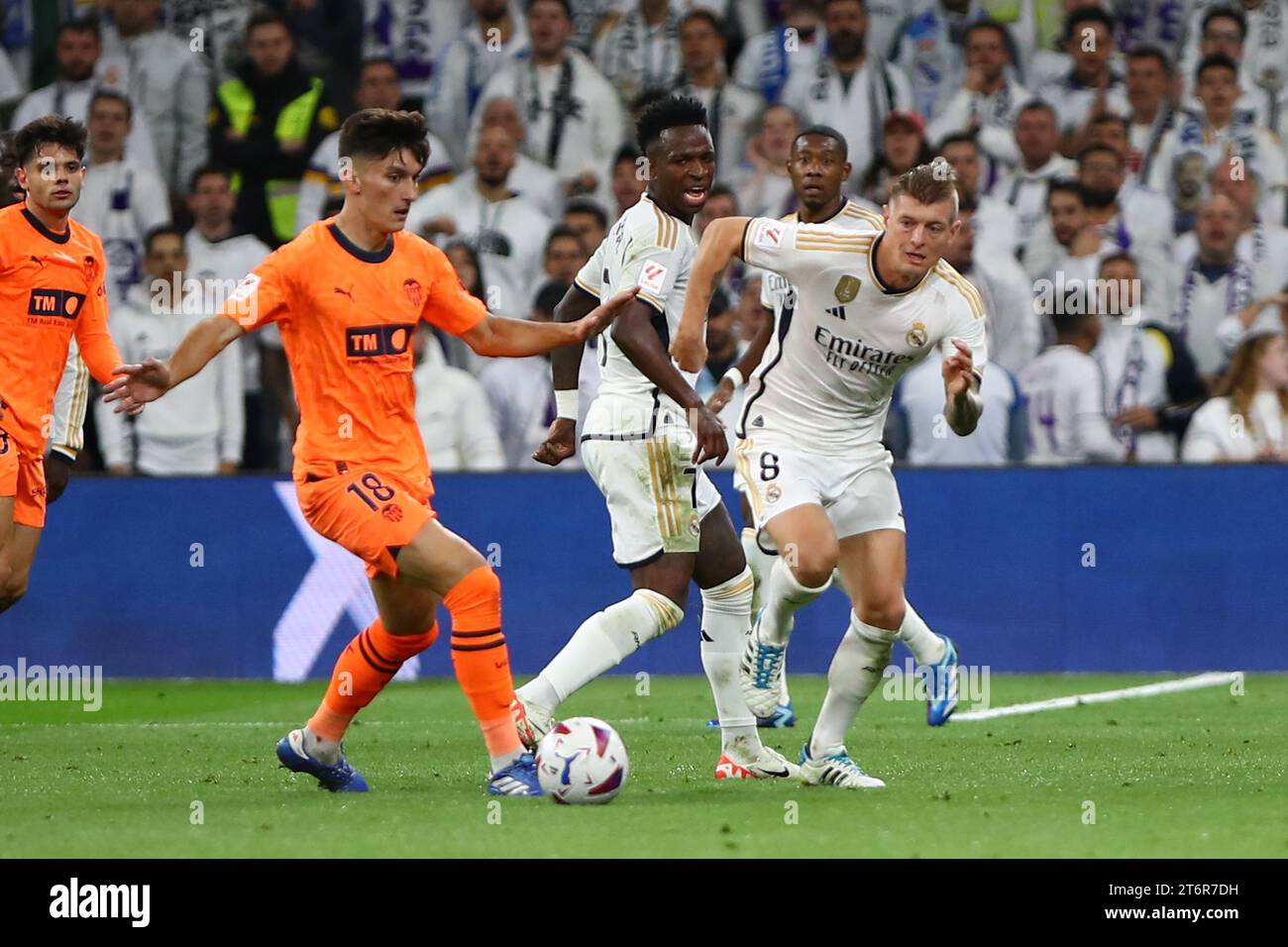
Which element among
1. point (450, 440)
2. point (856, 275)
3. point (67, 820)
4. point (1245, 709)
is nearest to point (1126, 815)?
point (856, 275)

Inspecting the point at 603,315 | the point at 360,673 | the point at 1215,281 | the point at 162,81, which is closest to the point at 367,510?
the point at 360,673

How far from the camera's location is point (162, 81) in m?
15.1

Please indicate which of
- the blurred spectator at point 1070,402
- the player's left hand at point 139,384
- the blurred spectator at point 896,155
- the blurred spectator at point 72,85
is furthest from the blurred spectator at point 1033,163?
Result: the player's left hand at point 139,384

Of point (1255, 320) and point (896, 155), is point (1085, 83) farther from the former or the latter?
point (1255, 320)

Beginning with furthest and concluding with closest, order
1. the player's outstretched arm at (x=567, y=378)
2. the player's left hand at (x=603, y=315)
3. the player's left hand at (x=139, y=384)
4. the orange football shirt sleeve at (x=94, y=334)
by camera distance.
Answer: the orange football shirt sleeve at (x=94, y=334)
the player's outstretched arm at (x=567, y=378)
the player's left hand at (x=603, y=315)
the player's left hand at (x=139, y=384)

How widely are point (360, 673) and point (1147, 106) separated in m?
9.28

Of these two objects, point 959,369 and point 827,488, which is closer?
point 959,369

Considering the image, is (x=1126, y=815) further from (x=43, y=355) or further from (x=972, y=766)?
(x=43, y=355)

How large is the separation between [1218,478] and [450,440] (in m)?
4.79

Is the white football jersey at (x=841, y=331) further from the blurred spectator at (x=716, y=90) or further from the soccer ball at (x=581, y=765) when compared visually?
the blurred spectator at (x=716, y=90)

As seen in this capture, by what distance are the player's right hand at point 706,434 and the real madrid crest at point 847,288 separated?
749 millimetres

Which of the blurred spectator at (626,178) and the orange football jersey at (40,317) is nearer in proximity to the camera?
the orange football jersey at (40,317)

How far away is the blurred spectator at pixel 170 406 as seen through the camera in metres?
13.6

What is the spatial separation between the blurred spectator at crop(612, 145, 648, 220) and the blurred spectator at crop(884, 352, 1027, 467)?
237 cm
